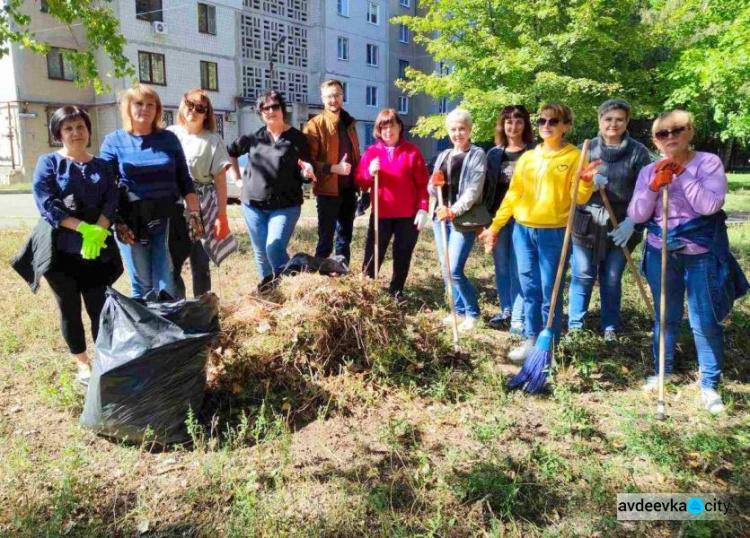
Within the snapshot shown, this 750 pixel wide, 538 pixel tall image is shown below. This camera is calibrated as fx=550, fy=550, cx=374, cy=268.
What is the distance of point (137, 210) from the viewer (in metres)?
3.56

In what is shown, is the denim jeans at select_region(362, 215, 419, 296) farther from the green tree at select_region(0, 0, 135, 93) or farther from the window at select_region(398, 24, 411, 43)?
the window at select_region(398, 24, 411, 43)

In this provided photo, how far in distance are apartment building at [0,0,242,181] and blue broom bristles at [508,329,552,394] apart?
19.5m

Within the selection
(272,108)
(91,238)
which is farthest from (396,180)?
(91,238)

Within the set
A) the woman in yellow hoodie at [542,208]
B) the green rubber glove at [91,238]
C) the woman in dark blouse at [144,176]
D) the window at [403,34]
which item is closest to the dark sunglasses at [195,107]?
the woman in dark blouse at [144,176]

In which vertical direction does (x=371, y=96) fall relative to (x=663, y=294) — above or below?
above

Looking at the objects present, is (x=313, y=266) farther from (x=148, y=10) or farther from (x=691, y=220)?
(x=148, y=10)

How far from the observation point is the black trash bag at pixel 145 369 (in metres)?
2.77

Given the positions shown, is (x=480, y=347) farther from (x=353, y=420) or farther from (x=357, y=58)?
(x=357, y=58)

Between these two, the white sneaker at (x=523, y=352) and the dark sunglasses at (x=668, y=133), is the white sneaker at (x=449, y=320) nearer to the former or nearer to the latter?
the white sneaker at (x=523, y=352)

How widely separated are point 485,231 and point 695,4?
11480 mm

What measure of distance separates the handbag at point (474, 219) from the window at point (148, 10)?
21268mm

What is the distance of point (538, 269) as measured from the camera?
3932 mm

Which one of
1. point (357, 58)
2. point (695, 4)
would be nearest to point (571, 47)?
point (695, 4)

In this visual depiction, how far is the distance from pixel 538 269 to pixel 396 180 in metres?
1.39
